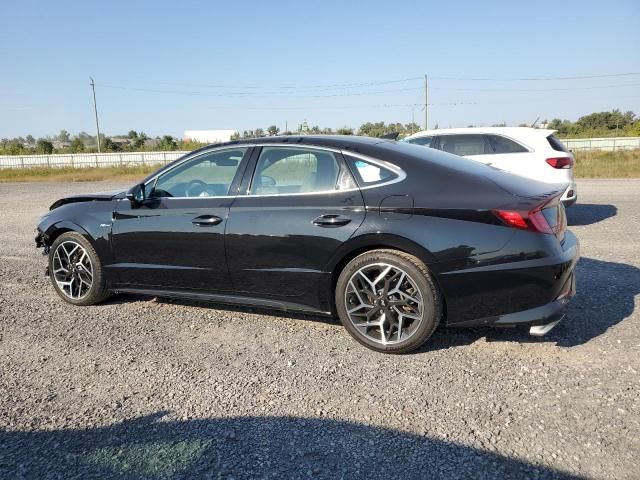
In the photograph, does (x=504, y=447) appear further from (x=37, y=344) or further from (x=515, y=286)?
(x=37, y=344)

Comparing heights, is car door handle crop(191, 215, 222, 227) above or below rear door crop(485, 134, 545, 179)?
below

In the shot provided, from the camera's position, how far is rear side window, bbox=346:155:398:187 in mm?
3809

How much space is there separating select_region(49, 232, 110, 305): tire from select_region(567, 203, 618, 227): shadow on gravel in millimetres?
7313

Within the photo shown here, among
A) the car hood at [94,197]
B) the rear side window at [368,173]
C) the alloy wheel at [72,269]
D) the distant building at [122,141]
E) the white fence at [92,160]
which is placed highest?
the distant building at [122,141]

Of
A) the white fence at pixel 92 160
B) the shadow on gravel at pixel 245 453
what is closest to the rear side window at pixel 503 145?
the shadow on gravel at pixel 245 453

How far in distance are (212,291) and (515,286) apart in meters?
2.39

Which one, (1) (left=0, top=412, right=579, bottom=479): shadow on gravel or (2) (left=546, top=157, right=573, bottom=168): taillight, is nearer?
(1) (left=0, top=412, right=579, bottom=479): shadow on gravel

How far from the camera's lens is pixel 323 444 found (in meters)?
2.66

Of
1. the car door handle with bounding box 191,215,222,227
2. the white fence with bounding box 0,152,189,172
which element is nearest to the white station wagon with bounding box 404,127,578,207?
the car door handle with bounding box 191,215,222,227

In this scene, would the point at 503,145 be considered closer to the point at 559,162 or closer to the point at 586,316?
the point at 559,162

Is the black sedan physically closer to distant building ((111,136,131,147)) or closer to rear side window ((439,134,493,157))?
rear side window ((439,134,493,157))

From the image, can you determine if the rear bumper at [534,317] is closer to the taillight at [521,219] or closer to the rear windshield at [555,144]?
the taillight at [521,219]

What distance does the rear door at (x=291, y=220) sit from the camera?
3816 millimetres

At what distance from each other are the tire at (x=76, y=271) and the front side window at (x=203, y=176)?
36.5 inches
